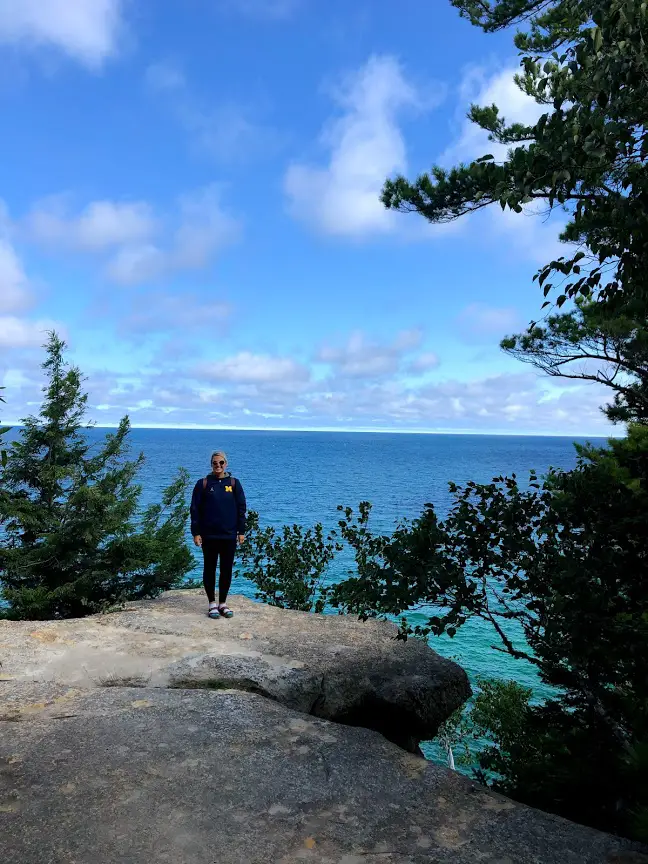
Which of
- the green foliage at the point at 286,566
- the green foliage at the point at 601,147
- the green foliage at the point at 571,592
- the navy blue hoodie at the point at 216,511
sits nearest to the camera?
the green foliage at the point at 601,147

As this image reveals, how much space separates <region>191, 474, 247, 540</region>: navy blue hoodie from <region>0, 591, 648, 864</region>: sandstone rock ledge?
1497 millimetres

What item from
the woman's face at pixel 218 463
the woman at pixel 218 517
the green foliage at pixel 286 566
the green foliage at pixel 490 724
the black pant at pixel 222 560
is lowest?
the green foliage at pixel 490 724

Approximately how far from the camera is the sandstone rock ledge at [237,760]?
369 cm

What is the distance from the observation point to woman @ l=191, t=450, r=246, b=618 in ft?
28.3

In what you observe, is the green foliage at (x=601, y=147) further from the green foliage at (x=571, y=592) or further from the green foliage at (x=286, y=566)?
the green foliage at (x=286, y=566)

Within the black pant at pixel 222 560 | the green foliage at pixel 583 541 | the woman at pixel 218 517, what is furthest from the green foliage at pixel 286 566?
the green foliage at pixel 583 541

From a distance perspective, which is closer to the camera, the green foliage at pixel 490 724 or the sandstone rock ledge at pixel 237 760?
the sandstone rock ledge at pixel 237 760

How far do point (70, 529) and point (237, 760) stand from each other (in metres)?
7.28

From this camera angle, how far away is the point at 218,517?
28.3 ft

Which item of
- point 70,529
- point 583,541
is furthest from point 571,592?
point 70,529

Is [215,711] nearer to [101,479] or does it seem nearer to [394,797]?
[394,797]

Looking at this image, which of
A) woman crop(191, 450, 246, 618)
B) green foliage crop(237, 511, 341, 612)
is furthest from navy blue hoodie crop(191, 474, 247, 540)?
green foliage crop(237, 511, 341, 612)

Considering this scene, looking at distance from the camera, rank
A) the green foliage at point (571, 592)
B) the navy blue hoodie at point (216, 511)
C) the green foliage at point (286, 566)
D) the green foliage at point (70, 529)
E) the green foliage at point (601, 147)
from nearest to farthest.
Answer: the green foliage at point (601, 147)
the green foliage at point (571, 592)
the navy blue hoodie at point (216, 511)
the green foliage at point (70, 529)
the green foliage at point (286, 566)

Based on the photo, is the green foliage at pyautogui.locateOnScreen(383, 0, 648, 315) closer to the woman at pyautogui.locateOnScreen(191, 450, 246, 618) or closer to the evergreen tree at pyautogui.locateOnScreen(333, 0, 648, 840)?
the evergreen tree at pyautogui.locateOnScreen(333, 0, 648, 840)
